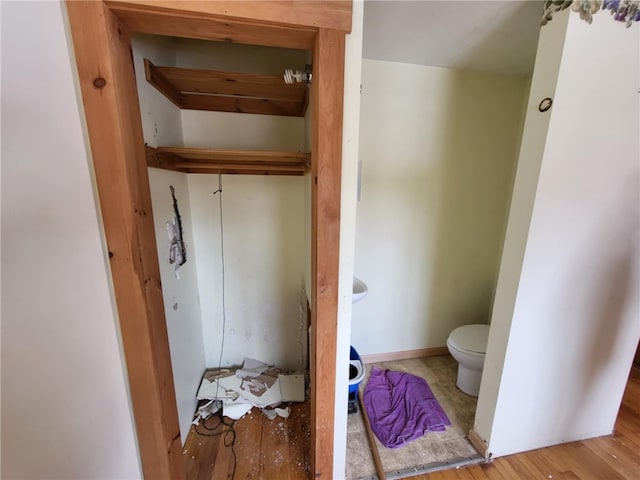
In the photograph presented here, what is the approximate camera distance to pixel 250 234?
6.07 ft

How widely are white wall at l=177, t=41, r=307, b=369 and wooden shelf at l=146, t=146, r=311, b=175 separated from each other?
11.4 inches

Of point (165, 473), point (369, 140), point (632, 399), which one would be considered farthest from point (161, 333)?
point (632, 399)

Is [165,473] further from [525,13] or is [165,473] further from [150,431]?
[525,13]

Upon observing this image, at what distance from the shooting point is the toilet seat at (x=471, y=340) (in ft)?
5.82

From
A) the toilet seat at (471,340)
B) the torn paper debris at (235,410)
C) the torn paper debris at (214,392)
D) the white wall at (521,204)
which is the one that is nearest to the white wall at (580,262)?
the white wall at (521,204)

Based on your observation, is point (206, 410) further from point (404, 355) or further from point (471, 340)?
point (471, 340)

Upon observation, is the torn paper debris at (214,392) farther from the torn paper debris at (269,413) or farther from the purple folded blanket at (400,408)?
the purple folded blanket at (400,408)

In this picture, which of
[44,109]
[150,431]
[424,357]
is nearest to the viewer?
[44,109]

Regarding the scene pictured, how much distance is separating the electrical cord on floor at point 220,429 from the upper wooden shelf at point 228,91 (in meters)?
2.00

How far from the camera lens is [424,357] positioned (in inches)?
92.5

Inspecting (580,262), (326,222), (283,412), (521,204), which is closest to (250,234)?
(326,222)

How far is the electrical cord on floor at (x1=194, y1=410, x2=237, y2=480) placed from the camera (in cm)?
155

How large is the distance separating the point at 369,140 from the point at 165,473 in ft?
6.95

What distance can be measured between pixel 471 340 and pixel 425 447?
0.78 metres
